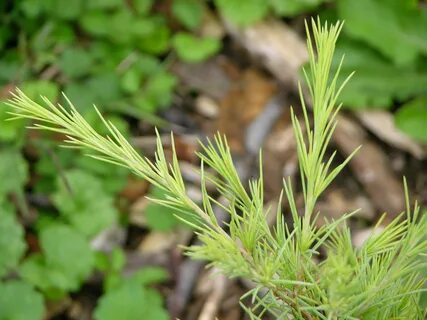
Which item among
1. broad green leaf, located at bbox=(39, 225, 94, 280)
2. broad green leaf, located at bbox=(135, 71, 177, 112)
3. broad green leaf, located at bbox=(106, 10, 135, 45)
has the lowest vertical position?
broad green leaf, located at bbox=(39, 225, 94, 280)

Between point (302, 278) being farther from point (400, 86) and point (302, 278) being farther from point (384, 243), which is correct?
point (400, 86)

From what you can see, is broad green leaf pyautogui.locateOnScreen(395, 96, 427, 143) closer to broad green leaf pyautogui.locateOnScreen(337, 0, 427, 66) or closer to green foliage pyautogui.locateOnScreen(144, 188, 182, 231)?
broad green leaf pyautogui.locateOnScreen(337, 0, 427, 66)

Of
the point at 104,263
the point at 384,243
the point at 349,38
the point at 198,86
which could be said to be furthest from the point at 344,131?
the point at 384,243

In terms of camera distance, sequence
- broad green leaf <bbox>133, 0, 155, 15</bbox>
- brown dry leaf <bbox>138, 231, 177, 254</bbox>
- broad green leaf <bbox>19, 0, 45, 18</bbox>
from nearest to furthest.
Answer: brown dry leaf <bbox>138, 231, 177, 254</bbox> → broad green leaf <bbox>19, 0, 45, 18</bbox> → broad green leaf <bbox>133, 0, 155, 15</bbox>

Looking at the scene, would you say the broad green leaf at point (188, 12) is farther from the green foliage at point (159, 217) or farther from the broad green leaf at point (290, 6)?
the green foliage at point (159, 217)

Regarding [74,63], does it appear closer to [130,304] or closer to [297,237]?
[130,304]

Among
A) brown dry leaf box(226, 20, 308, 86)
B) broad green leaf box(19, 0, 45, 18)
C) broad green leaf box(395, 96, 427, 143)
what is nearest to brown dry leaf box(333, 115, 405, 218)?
broad green leaf box(395, 96, 427, 143)

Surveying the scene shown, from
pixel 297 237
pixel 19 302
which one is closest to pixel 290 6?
pixel 19 302
